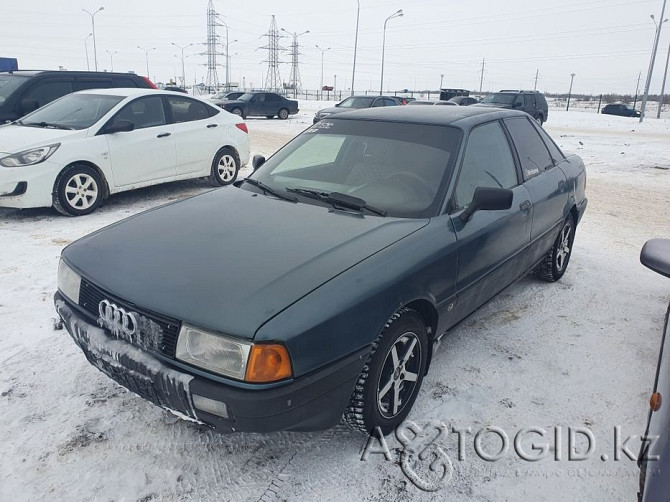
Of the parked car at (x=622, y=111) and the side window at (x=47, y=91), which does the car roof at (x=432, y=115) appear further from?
the parked car at (x=622, y=111)

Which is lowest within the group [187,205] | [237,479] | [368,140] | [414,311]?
[237,479]

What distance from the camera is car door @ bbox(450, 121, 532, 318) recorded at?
3023mm

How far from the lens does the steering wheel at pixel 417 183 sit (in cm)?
300

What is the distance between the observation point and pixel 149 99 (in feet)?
23.3

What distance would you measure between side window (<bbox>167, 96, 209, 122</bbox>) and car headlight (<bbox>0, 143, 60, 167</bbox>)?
1.90 meters

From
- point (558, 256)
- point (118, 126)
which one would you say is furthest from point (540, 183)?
point (118, 126)

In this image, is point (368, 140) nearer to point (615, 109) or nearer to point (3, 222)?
point (3, 222)

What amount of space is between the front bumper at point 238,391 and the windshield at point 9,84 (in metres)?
7.76

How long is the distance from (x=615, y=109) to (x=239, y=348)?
4680 centimetres

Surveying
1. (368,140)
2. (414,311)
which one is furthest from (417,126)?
(414,311)

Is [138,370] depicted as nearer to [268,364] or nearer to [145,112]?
[268,364]

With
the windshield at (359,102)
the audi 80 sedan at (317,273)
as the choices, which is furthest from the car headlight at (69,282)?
the windshield at (359,102)

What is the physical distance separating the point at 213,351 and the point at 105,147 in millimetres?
5286

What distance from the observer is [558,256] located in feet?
15.4
